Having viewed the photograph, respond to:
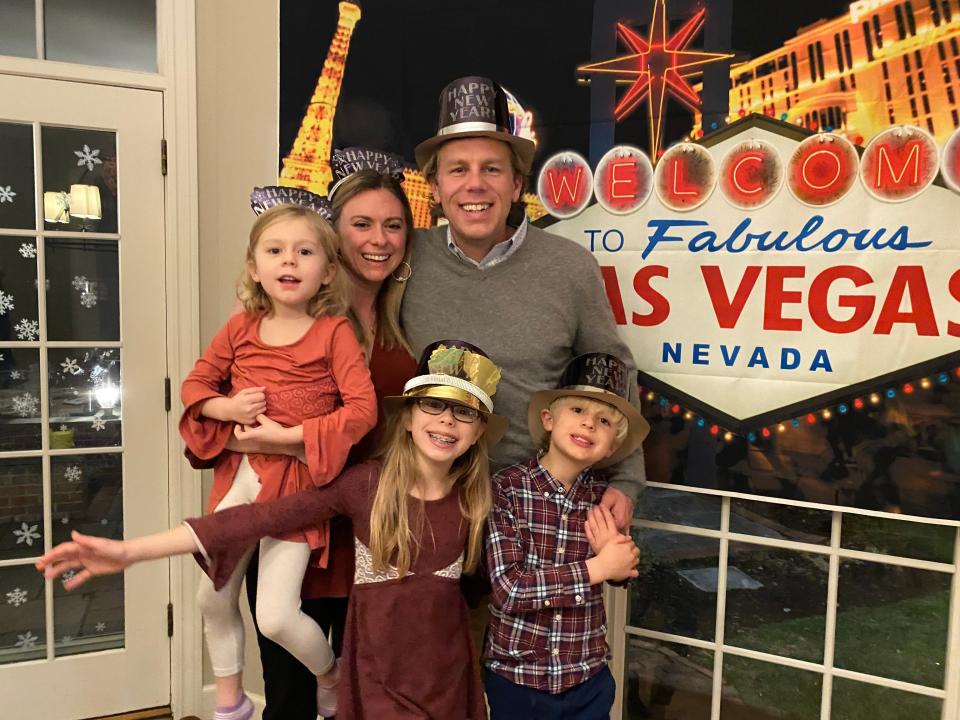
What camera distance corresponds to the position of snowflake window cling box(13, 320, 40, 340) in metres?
2.26

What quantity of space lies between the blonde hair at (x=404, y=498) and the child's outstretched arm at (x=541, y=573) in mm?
47

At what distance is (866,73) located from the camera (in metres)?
1.55

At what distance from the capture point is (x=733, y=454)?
1731 millimetres

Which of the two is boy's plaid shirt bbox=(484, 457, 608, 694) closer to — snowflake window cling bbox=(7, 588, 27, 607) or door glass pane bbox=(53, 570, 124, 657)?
door glass pane bbox=(53, 570, 124, 657)

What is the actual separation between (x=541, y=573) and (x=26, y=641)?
2139 millimetres

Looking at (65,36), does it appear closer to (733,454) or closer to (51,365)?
(51,365)

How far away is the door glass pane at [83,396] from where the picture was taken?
233 centimetres

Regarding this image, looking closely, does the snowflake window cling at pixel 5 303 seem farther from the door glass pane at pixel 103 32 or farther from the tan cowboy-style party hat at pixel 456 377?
the tan cowboy-style party hat at pixel 456 377

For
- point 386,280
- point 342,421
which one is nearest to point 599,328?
point 386,280

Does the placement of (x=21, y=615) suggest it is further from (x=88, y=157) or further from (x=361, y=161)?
(x=361, y=161)

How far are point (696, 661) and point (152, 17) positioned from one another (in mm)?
2858

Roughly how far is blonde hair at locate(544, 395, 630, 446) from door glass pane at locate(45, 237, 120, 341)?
5.62ft

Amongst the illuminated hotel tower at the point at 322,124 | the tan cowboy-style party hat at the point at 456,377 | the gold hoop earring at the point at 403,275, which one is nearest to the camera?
the tan cowboy-style party hat at the point at 456,377

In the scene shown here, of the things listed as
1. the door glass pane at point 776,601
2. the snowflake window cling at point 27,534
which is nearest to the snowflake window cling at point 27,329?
the snowflake window cling at point 27,534
